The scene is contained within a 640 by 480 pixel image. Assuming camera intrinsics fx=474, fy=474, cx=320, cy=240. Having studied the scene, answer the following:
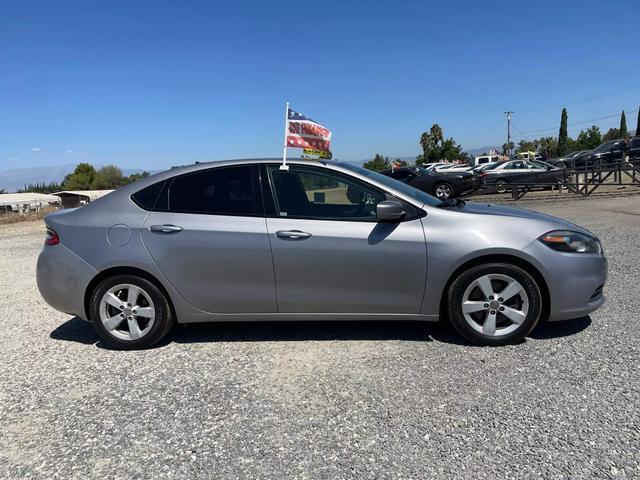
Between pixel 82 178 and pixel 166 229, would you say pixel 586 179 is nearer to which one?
pixel 166 229

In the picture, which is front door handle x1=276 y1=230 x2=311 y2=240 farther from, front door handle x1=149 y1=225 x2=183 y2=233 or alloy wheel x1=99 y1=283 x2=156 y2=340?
alloy wheel x1=99 y1=283 x2=156 y2=340

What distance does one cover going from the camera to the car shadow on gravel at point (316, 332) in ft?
14.1

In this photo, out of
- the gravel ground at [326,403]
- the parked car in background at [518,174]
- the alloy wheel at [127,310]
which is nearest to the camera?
the gravel ground at [326,403]

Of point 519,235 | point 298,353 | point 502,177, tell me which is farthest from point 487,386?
point 502,177

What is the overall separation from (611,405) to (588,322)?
162 centimetres

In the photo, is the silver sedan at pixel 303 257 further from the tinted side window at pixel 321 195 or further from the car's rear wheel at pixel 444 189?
the car's rear wheel at pixel 444 189

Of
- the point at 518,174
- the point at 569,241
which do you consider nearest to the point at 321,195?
the point at 569,241

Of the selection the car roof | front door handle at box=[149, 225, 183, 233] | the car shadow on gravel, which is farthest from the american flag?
the car shadow on gravel

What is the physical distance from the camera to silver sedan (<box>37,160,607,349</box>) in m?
3.92

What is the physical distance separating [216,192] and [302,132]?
55.2 inches

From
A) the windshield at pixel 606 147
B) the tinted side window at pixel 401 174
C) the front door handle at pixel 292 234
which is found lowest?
the front door handle at pixel 292 234

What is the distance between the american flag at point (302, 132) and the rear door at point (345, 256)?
115 centimetres

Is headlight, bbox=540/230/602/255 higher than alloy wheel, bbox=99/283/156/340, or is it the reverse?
headlight, bbox=540/230/602/255

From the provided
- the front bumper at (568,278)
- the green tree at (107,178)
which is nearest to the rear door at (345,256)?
the front bumper at (568,278)
